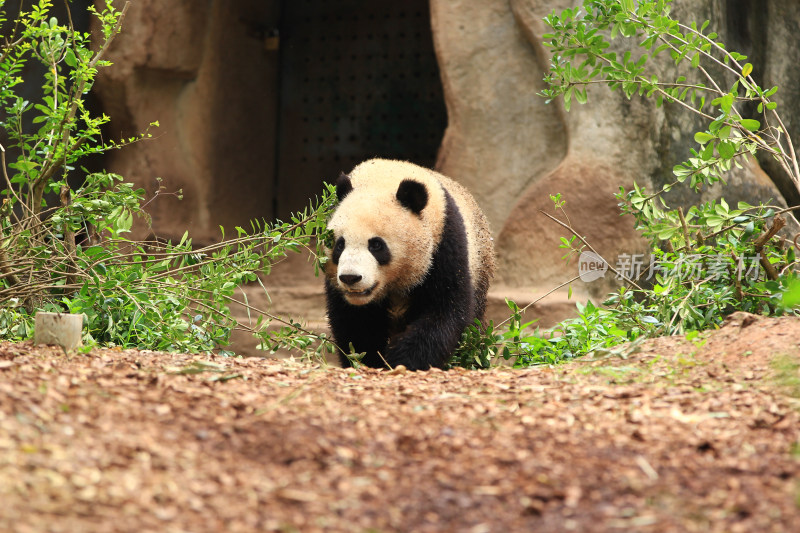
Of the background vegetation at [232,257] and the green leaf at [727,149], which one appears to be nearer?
the green leaf at [727,149]

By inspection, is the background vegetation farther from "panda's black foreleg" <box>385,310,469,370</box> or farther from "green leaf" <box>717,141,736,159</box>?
"panda's black foreleg" <box>385,310,469,370</box>

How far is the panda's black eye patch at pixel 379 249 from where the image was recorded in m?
4.50

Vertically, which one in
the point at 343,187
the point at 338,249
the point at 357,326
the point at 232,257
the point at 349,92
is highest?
the point at 349,92

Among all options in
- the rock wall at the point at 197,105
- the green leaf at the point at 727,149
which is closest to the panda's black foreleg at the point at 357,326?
the green leaf at the point at 727,149

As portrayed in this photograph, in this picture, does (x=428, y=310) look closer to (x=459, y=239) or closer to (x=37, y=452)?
(x=459, y=239)

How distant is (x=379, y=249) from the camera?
452 centimetres

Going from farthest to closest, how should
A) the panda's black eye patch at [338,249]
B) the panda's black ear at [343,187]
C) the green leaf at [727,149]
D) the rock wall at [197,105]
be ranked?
the rock wall at [197,105] → the panda's black ear at [343,187] → the panda's black eye patch at [338,249] → the green leaf at [727,149]

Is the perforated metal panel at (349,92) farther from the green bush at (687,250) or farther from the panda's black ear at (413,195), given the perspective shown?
the panda's black ear at (413,195)

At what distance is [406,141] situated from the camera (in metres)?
10.0

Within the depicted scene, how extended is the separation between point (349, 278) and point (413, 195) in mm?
653

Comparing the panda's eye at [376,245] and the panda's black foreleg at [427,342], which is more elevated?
the panda's eye at [376,245]

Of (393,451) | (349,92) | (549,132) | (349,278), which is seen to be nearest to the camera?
(393,451)

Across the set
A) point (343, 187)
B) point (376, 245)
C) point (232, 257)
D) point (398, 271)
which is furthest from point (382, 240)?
point (232, 257)

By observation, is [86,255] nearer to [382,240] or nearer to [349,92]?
[382,240]
